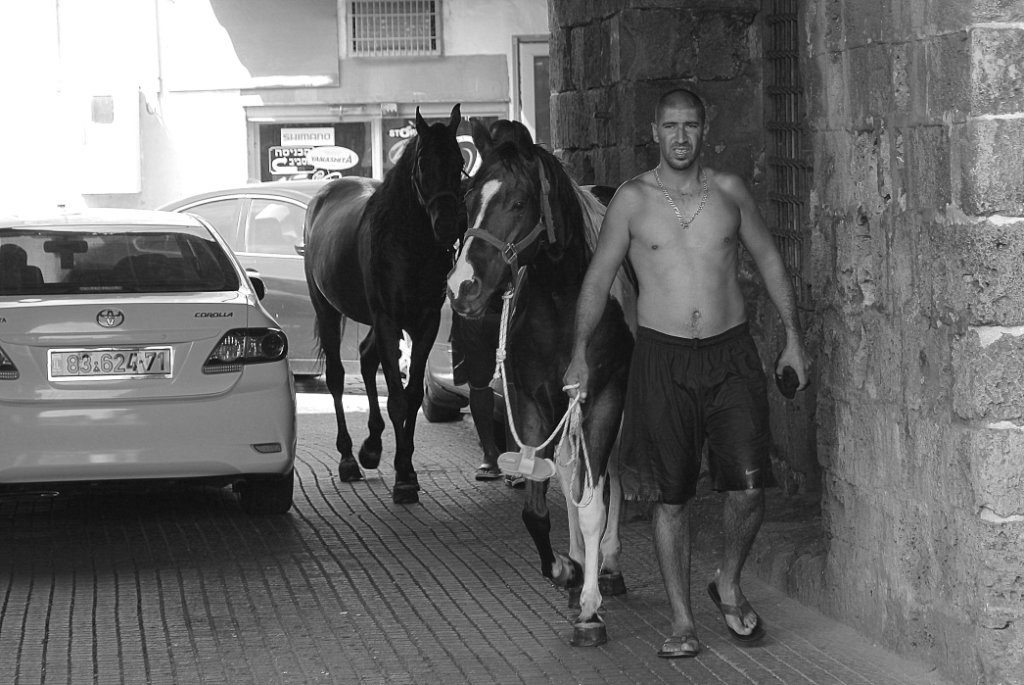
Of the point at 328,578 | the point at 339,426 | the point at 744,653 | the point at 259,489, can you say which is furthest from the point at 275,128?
the point at 744,653

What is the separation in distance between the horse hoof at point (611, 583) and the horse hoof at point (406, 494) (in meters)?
2.80

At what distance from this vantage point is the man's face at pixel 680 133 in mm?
6340

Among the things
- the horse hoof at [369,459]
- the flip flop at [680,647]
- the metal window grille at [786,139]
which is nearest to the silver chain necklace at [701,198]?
the flip flop at [680,647]

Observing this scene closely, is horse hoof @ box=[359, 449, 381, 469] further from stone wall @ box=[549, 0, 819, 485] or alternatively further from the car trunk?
stone wall @ box=[549, 0, 819, 485]

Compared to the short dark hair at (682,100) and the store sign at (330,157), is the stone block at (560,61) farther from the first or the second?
the store sign at (330,157)

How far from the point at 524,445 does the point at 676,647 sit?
3.36ft

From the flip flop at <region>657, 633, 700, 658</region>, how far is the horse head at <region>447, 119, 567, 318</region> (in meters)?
1.38

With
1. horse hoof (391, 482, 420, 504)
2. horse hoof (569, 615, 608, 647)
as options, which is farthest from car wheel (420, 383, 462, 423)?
horse hoof (569, 615, 608, 647)

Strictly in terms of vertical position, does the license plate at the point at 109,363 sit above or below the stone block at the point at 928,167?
below

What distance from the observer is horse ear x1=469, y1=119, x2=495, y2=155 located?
6.74 metres

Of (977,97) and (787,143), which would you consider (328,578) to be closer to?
(787,143)

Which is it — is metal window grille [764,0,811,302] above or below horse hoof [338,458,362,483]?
above

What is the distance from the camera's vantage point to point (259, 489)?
959 centimetres

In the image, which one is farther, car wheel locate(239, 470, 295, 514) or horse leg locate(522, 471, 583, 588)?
car wheel locate(239, 470, 295, 514)
